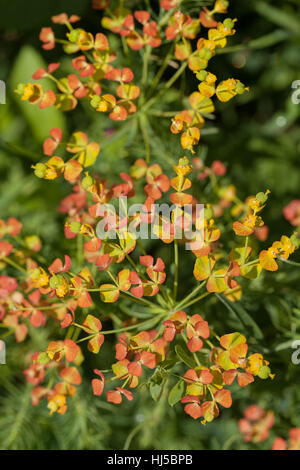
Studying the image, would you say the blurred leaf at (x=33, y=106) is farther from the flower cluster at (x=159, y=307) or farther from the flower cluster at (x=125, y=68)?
the flower cluster at (x=159, y=307)

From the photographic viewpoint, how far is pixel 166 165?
0.94 metres

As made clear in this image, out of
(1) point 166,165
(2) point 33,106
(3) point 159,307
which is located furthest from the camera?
(2) point 33,106

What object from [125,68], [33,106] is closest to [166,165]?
[125,68]

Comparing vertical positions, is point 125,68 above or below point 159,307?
above

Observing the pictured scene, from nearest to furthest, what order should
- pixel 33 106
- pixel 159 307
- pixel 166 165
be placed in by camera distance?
pixel 159 307
pixel 166 165
pixel 33 106

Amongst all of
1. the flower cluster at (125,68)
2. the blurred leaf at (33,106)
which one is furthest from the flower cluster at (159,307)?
the blurred leaf at (33,106)

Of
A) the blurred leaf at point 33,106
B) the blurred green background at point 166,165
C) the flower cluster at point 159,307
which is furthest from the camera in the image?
the blurred leaf at point 33,106

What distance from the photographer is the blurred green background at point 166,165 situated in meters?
0.94

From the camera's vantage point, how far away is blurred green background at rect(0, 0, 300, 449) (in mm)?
940

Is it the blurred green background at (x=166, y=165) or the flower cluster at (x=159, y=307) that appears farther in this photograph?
the blurred green background at (x=166, y=165)

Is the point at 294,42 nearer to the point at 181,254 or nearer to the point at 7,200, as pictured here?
the point at 181,254

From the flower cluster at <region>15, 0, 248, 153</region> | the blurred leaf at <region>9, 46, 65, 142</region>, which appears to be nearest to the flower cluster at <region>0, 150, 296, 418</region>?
the flower cluster at <region>15, 0, 248, 153</region>

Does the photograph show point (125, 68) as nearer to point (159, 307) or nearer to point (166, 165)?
point (166, 165)

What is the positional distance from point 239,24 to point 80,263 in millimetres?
756
